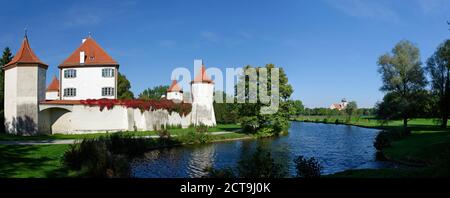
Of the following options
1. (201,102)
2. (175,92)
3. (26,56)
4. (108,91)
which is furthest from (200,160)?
(175,92)

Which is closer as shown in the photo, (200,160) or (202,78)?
(200,160)

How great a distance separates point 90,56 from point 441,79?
4063cm

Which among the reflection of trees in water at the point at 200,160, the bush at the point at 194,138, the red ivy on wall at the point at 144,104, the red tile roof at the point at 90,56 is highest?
the red tile roof at the point at 90,56

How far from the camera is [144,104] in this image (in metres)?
39.7

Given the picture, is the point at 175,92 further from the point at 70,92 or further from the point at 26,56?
the point at 26,56

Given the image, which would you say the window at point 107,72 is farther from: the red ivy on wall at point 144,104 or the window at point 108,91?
the red ivy on wall at point 144,104

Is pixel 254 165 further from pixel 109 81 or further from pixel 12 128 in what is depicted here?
pixel 109 81

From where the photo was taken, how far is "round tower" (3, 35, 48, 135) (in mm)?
29984

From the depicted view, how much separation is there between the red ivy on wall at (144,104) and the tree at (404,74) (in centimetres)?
2537

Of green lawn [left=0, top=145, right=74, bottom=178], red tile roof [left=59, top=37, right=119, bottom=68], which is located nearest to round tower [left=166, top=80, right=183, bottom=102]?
red tile roof [left=59, top=37, right=119, bottom=68]

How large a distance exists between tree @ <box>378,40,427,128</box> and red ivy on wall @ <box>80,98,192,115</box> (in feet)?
83.3

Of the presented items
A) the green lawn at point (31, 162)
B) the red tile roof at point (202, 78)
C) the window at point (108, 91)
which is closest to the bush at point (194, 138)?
the green lawn at point (31, 162)

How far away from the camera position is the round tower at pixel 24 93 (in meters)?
30.0

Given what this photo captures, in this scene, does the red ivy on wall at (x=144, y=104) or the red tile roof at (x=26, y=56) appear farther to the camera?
the red ivy on wall at (x=144, y=104)
